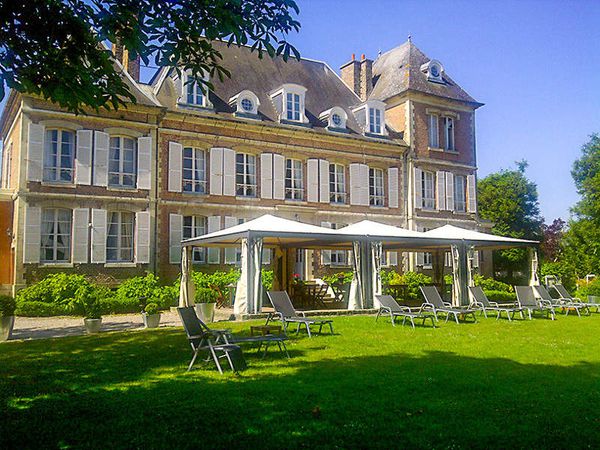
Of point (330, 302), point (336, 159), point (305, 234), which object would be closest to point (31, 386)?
point (305, 234)

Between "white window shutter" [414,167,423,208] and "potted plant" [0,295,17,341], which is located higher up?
"white window shutter" [414,167,423,208]

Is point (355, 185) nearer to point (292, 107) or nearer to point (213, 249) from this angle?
point (292, 107)

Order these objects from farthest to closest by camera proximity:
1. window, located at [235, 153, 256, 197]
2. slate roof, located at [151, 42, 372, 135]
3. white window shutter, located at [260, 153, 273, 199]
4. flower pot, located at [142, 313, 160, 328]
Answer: slate roof, located at [151, 42, 372, 135], white window shutter, located at [260, 153, 273, 199], window, located at [235, 153, 256, 197], flower pot, located at [142, 313, 160, 328]

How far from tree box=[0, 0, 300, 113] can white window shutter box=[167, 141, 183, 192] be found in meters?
13.5

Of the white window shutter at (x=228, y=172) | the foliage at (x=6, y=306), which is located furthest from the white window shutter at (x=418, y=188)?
the foliage at (x=6, y=306)

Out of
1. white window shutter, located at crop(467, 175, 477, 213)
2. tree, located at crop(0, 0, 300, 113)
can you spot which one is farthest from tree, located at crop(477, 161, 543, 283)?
tree, located at crop(0, 0, 300, 113)

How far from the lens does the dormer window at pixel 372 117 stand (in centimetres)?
2234

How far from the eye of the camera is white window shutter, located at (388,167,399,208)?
2230 cm

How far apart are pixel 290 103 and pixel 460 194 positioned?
27.7 feet

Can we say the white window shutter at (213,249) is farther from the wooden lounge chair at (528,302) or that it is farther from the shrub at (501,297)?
the wooden lounge chair at (528,302)

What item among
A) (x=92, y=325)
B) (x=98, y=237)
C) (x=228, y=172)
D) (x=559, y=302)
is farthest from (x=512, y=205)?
(x=92, y=325)

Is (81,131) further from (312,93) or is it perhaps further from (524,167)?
(524,167)

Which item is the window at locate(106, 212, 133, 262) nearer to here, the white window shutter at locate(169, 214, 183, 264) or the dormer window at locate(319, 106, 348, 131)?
the white window shutter at locate(169, 214, 183, 264)

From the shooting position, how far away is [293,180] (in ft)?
67.6
